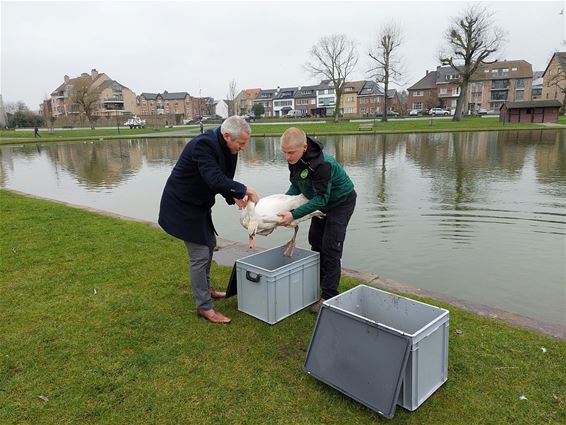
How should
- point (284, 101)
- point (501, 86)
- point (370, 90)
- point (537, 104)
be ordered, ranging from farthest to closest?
point (284, 101) → point (370, 90) → point (501, 86) → point (537, 104)

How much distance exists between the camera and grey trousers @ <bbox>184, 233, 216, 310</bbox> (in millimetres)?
4188

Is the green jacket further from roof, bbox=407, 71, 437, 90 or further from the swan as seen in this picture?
roof, bbox=407, 71, 437, 90

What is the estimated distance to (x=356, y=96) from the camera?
94688mm

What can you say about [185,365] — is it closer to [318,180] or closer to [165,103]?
[318,180]

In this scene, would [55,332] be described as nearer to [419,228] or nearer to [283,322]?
[283,322]

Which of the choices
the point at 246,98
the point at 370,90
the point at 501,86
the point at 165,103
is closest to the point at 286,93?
the point at 246,98

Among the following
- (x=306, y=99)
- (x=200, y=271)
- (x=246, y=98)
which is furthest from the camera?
(x=246, y=98)

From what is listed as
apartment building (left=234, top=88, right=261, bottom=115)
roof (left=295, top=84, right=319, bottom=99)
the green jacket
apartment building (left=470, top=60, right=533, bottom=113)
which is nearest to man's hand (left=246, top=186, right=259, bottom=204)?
the green jacket

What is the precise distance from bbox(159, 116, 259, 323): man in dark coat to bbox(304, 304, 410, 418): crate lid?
1335 millimetres

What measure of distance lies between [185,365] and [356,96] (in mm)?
96534

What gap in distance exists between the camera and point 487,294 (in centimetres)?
563

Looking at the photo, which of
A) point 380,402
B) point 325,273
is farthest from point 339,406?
point 325,273

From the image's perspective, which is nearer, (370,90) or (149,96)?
(370,90)

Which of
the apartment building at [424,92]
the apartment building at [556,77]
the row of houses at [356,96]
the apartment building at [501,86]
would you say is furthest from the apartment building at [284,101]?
the apartment building at [556,77]
